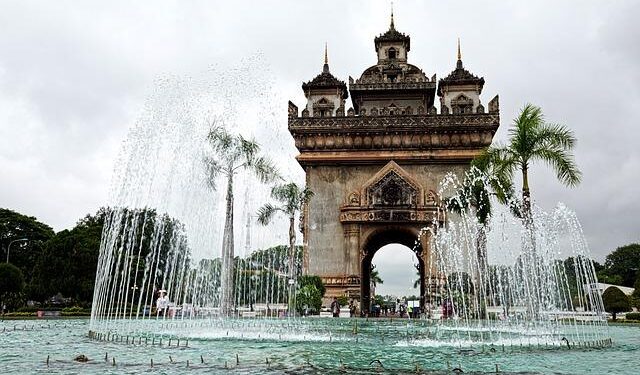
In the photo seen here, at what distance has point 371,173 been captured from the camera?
39875 mm

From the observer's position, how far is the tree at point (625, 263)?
88500 mm

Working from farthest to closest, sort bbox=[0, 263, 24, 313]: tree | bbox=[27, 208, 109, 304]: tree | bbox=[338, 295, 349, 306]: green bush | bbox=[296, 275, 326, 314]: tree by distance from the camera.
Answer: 1. bbox=[27, 208, 109, 304]: tree
2. bbox=[0, 263, 24, 313]: tree
3. bbox=[338, 295, 349, 306]: green bush
4. bbox=[296, 275, 326, 314]: tree

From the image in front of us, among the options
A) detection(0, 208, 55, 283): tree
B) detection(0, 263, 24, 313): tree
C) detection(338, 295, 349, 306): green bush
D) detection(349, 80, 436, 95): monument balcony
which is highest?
detection(349, 80, 436, 95): monument balcony

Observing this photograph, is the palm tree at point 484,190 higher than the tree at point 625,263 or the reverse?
the reverse

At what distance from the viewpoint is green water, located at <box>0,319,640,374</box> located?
33.3 feet

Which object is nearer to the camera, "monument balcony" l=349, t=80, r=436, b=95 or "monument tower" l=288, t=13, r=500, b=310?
"monument tower" l=288, t=13, r=500, b=310

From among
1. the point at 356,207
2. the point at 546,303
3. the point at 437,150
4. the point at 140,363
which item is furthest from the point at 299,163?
the point at 140,363

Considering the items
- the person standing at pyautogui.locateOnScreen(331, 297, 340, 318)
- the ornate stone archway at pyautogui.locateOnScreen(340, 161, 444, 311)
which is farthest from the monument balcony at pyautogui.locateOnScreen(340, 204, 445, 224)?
the person standing at pyautogui.locateOnScreen(331, 297, 340, 318)

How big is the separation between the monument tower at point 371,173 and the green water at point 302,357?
2146 centimetres

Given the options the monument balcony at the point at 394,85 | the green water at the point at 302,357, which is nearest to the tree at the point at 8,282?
the green water at the point at 302,357

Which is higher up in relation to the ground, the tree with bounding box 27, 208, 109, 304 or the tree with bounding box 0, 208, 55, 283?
the tree with bounding box 0, 208, 55, 283

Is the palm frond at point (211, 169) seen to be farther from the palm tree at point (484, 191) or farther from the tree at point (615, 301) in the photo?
the tree at point (615, 301)

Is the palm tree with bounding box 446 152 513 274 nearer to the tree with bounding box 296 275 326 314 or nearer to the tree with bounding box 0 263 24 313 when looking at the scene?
the tree with bounding box 296 275 326 314

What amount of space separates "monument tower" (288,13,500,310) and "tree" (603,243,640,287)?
59.4 meters
